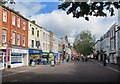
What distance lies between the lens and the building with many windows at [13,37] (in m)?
36.7

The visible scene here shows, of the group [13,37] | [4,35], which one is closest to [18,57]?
[13,37]

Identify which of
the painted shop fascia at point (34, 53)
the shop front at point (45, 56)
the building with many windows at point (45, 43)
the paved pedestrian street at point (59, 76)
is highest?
the building with many windows at point (45, 43)

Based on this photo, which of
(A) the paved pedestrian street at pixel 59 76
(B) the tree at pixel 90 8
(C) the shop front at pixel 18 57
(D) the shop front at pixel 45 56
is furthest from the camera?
(D) the shop front at pixel 45 56

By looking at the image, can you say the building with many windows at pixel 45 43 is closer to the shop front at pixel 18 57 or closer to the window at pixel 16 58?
the shop front at pixel 18 57

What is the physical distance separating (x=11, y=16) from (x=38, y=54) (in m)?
18.2

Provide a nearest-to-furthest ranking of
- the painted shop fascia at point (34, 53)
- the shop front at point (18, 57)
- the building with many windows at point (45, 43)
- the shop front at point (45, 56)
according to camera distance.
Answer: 1. the shop front at point (18, 57)
2. the painted shop fascia at point (34, 53)
3. the shop front at point (45, 56)
4. the building with many windows at point (45, 43)

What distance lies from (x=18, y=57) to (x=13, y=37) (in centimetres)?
463

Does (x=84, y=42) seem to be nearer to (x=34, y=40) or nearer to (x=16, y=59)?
(x=34, y=40)

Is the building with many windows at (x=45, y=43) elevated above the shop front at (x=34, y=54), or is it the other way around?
the building with many windows at (x=45, y=43)

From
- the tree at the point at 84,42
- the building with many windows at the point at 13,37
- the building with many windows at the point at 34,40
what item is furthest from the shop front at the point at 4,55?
the tree at the point at 84,42

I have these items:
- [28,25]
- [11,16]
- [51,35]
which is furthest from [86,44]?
[11,16]

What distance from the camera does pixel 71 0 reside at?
1162cm

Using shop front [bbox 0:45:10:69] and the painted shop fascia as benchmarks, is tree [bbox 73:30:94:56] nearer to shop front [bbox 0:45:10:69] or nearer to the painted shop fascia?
the painted shop fascia

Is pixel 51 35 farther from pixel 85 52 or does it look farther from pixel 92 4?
pixel 92 4
